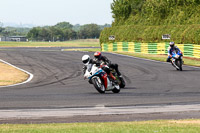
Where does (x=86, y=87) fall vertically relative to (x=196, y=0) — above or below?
below

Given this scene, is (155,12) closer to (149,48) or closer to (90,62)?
(149,48)

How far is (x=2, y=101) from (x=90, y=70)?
3.39 metres

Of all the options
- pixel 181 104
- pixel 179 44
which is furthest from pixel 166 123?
pixel 179 44

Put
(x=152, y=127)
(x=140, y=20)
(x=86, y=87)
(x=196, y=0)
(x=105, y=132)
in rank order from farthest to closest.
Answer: (x=140, y=20)
(x=196, y=0)
(x=86, y=87)
(x=152, y=127)
(x=105, y=132)

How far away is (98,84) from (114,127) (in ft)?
22.7

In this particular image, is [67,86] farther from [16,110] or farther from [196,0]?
[196,0]

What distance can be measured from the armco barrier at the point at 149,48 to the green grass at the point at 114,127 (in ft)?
102

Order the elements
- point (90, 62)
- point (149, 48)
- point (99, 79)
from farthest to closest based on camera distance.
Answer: point (149, 48), point (99, 79), point (90, 62)

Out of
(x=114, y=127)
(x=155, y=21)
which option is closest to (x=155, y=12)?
(x=155, y=21)

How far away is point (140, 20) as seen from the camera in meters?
60.7

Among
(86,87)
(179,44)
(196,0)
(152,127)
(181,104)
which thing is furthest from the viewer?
(196,0)

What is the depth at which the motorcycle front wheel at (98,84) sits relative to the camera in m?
15.5

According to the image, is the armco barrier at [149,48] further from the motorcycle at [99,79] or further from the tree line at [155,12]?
the motorcycle at [99,79]

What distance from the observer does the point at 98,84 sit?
51.5ft
